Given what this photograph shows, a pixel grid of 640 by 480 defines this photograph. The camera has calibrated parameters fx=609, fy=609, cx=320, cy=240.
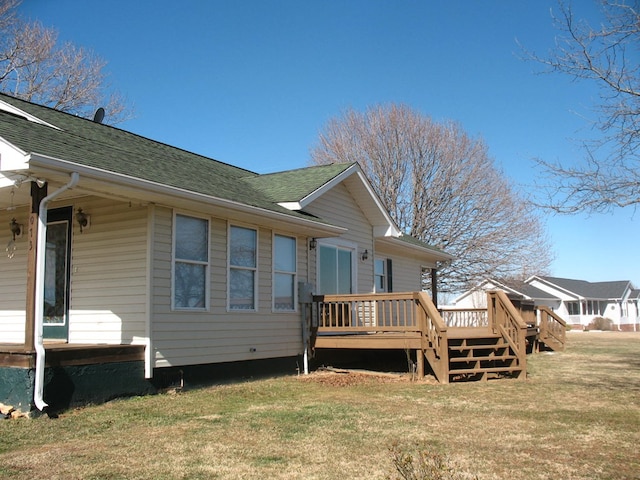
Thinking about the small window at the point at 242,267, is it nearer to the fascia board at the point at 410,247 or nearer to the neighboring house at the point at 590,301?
the fascia board at the point at 410,247

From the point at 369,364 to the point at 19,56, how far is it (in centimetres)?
2007

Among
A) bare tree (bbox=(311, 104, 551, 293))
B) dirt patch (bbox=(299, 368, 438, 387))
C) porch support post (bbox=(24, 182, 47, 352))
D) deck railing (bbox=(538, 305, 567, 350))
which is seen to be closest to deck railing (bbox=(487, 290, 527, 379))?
dirt patch (bbox=(299, 368, 438, 387))

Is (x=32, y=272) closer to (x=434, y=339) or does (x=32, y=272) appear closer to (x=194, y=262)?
(x=194, y=262)

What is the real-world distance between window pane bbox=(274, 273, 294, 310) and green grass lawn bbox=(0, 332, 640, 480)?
2.14 meters

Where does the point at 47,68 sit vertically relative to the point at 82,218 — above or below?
above

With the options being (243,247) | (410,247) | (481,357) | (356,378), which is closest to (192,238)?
(243,247)

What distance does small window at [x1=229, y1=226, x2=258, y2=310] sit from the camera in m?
10.8

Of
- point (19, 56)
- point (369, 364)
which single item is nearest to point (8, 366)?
point (369, 364)

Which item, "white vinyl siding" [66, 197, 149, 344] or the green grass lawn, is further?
"white vinyl siding" [66, 197, 149, 344]

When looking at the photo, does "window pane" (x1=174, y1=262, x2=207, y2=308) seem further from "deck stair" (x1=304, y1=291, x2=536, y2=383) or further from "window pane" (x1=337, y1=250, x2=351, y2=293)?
"window pane" (x1=337, y1=250, x2=351, y2=293)

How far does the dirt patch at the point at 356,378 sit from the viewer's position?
1091 cm

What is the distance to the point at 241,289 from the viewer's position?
10984mm

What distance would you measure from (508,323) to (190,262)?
657 cm

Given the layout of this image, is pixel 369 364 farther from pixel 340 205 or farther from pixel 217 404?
pixel 217 404
